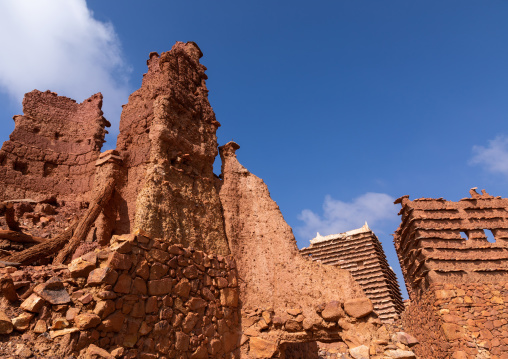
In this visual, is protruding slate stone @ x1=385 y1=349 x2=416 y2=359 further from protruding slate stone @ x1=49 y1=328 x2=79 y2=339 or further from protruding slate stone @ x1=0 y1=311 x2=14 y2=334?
protruding slate stone @ x1=0 y1=311 x2=14 y2=334

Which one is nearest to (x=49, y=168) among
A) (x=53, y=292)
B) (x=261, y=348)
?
(x=53, y=292)

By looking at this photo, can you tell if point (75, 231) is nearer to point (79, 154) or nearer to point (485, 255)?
point (79, 154)

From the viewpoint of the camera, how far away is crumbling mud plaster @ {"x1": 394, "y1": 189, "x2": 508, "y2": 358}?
893cm

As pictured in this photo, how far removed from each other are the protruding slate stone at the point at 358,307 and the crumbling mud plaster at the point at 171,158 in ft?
8.58

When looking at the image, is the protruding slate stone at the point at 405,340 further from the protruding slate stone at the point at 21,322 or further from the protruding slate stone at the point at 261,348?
the protruding slate stone at the point at 21,322

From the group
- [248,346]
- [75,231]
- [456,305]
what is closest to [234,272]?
[248,346]

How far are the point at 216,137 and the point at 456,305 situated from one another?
24.7 ft

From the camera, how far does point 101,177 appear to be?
7.52 meters

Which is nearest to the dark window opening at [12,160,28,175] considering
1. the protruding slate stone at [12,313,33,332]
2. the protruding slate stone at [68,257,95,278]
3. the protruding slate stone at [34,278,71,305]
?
the protruding slate stone at [68,257,95,278]

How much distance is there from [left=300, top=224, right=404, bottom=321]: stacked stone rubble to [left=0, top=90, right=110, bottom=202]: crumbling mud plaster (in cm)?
1033

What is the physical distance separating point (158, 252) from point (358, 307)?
12.5 feet

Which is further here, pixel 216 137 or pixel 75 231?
pixel 216 137

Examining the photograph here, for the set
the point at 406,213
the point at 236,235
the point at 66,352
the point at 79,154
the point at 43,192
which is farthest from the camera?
the point at 406,213

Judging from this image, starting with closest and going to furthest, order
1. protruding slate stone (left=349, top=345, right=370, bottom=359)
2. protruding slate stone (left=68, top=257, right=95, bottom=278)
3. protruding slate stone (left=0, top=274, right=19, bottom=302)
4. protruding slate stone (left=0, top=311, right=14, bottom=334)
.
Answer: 1. protruding slate stone (left=0, top=311, right=14, bottom=334)
2. protruding slate stone (left=0, top=274, right=19, bottom=302)
3. protruding slate stone (left=68, top=257, right=95, bottom=278)
4. protruding slate stone (left=349, top=345, right=370, bottom=359)
